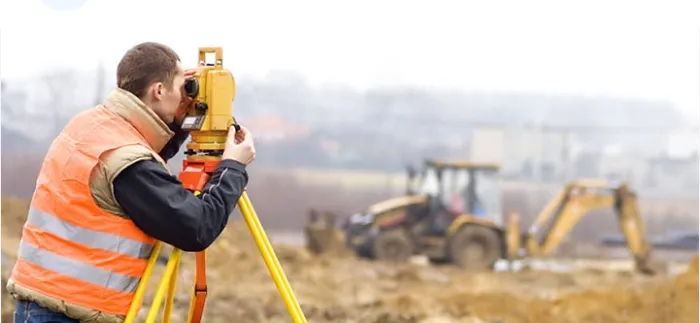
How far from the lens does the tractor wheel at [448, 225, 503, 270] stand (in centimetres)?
1372

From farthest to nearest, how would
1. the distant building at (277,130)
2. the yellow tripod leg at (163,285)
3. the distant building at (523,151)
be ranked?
1. the distant building at (523,151)
2. the distant building at (277,130)
3. the yellow tripod leg at (163,285)

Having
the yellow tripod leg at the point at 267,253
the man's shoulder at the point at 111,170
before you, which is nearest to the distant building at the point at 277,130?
the yellow tripod leg at the point at 267,253

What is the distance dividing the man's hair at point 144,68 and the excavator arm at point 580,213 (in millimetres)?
12212

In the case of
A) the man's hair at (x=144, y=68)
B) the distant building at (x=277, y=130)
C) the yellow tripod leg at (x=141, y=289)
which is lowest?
the distant building at (x=277, y=130)

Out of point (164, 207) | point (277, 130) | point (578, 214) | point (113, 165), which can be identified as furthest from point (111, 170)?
point (277, 130)

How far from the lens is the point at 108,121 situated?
8.37 feet

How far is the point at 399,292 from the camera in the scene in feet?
37.1

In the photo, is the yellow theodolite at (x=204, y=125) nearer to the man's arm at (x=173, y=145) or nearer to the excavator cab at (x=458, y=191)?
the man's arm at (x=173, y=145)

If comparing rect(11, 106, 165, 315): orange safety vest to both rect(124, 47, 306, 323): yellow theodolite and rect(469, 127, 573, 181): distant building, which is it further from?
rect(469, 127, 573, 181): distant building

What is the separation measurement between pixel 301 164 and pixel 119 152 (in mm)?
13654

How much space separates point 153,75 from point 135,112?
9 centimetres

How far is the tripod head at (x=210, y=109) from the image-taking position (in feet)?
8.70

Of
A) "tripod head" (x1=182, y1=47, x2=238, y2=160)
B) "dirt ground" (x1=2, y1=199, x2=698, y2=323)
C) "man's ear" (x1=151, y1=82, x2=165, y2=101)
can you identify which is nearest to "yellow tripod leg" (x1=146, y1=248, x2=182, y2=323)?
"tripod head" (x1=182, y1=47, x2=238, y2=160)

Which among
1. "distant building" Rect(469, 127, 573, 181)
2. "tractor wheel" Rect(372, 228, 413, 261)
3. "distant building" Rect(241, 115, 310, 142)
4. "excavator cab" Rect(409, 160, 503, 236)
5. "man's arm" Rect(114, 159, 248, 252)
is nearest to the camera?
"man's arm" Rect(114, 159, 248, 252)
